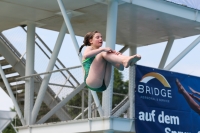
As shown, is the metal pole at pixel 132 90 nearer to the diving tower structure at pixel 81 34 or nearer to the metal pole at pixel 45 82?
the diving tower structure at pixel 81 34

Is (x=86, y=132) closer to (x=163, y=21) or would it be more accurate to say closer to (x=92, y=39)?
(x=163, y=21)

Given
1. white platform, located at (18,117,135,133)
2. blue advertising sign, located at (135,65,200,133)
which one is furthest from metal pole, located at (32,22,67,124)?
blue advertising sign, located at (135,65,200,133)

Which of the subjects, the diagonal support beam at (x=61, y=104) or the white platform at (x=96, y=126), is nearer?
the white platform at (x=96, y=126)

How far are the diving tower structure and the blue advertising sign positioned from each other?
1.02 ft

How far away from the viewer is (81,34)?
25531 mm

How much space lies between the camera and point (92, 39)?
33.4 feet

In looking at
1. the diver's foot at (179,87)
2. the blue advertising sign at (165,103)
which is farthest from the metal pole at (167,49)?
the diver's foot at (179,87)

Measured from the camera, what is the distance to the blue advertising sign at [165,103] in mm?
20281

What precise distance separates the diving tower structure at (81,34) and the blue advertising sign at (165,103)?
1.02 ft

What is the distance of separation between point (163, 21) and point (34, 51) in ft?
14.9

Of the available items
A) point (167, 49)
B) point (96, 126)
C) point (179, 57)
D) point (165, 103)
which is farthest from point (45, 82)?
point (167, 49)

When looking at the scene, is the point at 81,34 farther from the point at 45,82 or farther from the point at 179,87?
the point at 179,87

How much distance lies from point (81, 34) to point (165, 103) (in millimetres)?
5913

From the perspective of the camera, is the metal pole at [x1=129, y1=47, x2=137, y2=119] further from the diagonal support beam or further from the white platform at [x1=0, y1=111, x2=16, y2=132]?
the white platform at [x1=0, y1=111, x2=16, y2=132]
